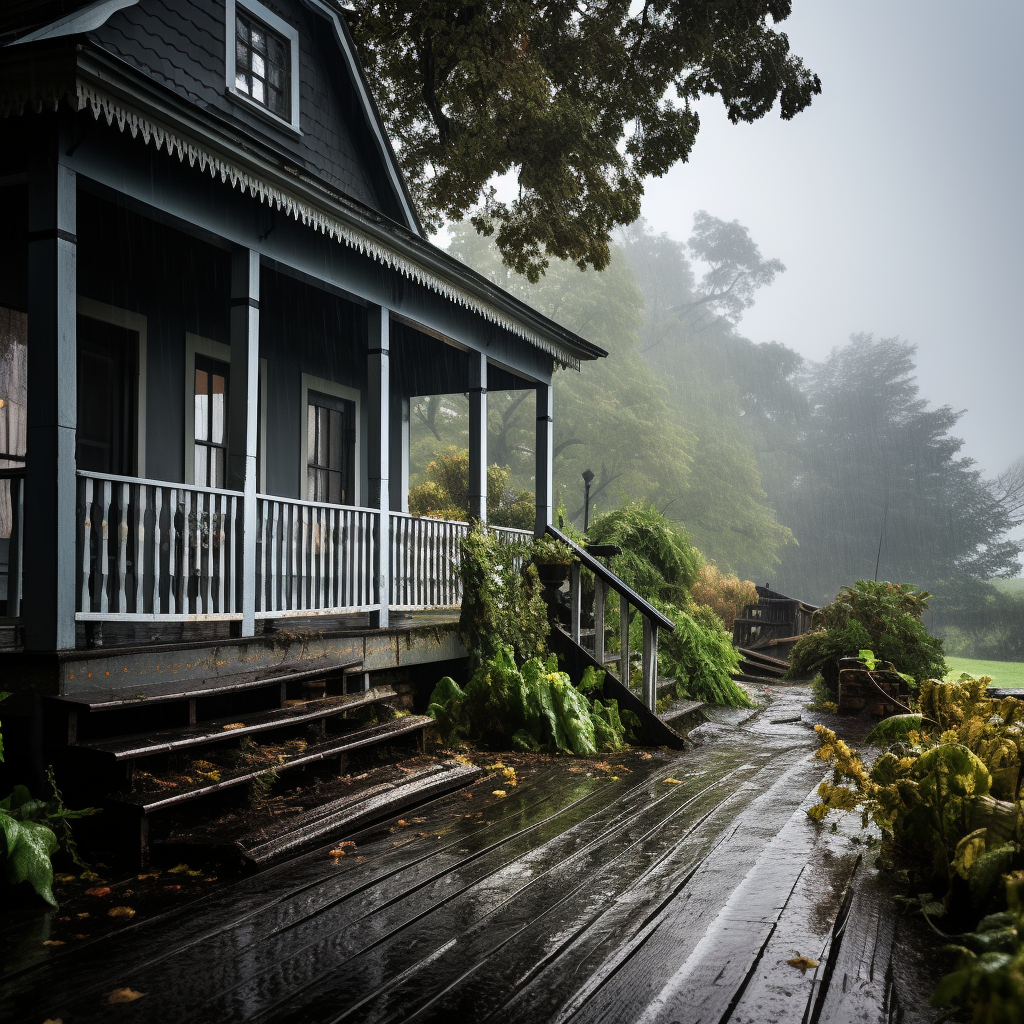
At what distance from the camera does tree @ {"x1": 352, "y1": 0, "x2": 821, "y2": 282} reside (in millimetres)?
10633

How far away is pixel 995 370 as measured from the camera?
322 ft

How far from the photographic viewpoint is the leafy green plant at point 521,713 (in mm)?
6633

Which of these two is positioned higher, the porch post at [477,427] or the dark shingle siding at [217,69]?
the dark shingle siding at [217,69]

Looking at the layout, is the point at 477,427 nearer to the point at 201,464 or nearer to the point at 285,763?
the point at 201,464

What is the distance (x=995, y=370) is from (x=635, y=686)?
10525 cm

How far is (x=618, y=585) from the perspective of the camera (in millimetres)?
7660

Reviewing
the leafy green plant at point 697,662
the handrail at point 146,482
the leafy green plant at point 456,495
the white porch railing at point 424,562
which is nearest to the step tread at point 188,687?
the handrail at point 146,482

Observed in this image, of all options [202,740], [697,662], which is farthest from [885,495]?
[202,740]

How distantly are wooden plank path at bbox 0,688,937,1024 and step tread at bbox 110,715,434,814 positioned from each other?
1.79ft

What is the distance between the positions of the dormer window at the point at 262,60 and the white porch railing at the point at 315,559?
4083mm

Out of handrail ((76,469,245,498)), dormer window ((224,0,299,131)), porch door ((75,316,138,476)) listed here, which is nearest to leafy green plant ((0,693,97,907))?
handrail ((76,469,245,498))

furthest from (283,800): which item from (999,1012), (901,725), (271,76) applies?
(271,76)

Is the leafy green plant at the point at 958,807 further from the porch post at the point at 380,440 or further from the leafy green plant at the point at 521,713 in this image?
the porch post at the point at 380,440

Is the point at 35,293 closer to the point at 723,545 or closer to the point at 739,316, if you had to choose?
the point at 723,545
